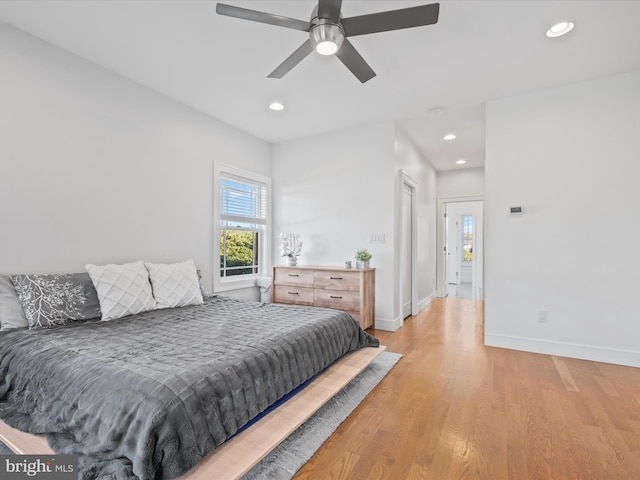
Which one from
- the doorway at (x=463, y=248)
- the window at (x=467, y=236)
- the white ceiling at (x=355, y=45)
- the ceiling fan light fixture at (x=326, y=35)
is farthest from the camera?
the window at (x=467, y=236)

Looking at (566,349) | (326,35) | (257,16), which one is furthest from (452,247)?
(257,16)

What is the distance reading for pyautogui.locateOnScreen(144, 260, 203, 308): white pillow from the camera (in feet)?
9.42

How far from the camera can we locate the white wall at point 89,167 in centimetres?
235

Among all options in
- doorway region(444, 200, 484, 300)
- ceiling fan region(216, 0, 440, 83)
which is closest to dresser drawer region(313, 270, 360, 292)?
ceiling fan region(216, 0, 440, 83)

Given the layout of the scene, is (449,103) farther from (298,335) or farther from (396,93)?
(298,335)

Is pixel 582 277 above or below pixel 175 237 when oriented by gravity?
below

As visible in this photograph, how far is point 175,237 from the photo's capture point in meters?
3.52

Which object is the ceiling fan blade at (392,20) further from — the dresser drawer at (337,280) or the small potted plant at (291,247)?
the small potted plant at (291,247)

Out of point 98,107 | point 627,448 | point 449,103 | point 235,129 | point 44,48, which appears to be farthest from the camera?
point 235,129

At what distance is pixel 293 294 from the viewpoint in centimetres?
427

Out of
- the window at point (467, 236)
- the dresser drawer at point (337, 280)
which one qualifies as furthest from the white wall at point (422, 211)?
the window at point (467, 236)

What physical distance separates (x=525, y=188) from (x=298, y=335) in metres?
3.00

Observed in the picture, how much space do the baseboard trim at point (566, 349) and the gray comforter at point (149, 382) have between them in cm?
222

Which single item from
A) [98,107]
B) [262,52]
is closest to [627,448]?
[262,52]
